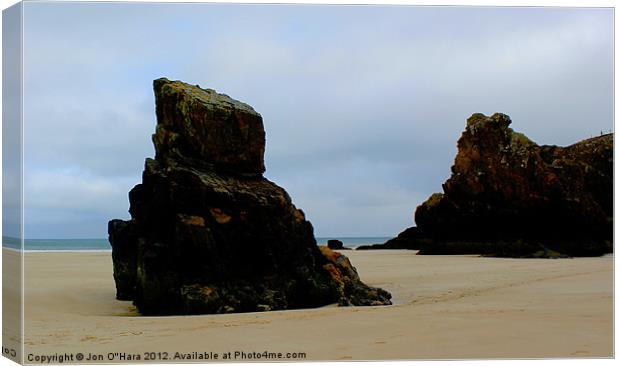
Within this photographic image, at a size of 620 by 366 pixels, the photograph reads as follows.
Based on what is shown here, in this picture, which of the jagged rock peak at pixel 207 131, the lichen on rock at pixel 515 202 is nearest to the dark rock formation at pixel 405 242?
the lichen on rock at pixel 515 202

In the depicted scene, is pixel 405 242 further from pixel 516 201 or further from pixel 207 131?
pixel 207 131

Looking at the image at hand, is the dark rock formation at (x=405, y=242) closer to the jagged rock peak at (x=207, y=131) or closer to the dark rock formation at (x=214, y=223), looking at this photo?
the dark rock formation at (x=214, y=223)

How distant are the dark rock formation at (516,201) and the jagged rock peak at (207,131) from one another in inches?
206

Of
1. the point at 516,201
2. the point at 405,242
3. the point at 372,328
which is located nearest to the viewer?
the point at 372,328

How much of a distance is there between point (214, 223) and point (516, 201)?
509 inches

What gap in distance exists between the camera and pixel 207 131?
8188 mm

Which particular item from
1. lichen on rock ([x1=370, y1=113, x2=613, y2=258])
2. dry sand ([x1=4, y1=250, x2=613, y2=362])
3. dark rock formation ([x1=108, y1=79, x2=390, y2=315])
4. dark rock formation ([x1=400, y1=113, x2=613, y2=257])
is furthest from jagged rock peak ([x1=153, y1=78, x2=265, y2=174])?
lichen on rock ([x1=370, y1=113, x2=613, y2=258])

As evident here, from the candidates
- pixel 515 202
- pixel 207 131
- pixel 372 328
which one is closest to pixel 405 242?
pixel 515 202

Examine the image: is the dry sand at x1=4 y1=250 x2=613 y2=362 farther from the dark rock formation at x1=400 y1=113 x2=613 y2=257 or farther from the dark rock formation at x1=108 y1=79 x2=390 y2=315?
the dark rock formation at x1=400 y1=113 x2=613 y2=257

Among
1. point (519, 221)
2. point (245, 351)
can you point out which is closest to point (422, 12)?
point (245, 351)

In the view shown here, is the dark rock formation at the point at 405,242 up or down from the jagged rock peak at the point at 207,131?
down

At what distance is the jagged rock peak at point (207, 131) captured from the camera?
798 centimetres

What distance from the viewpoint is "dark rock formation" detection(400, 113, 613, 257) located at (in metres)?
14.5

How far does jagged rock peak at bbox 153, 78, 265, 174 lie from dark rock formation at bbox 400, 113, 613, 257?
5231 millimetres
